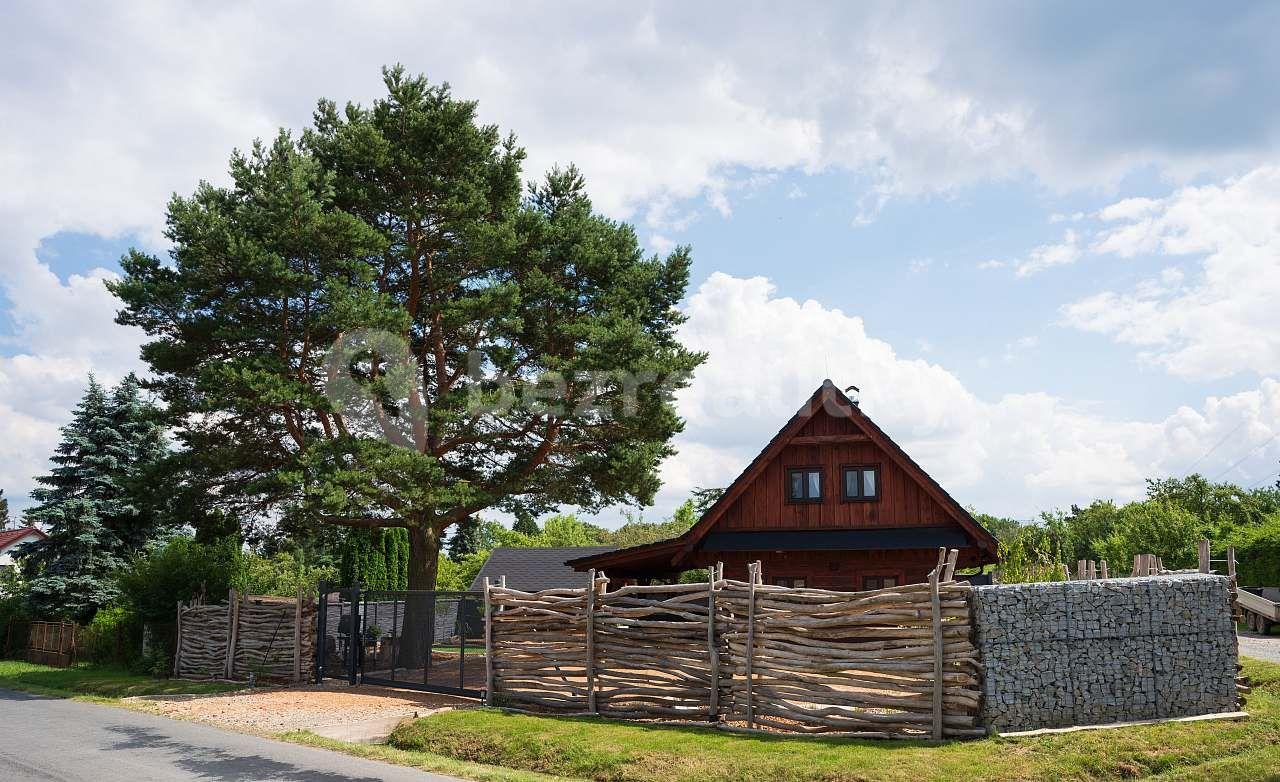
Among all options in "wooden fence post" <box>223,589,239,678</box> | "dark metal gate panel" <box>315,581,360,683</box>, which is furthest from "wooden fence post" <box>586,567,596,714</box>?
"wooden fence post" <box>223,589,239,678</box>

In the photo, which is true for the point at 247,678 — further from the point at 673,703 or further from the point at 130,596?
the point at 673,703

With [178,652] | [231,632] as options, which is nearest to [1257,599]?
[231,632]

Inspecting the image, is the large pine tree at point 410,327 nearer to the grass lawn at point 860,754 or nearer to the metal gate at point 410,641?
the metal gate at point 410,641

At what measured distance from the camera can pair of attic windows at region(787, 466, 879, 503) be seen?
2391 cm

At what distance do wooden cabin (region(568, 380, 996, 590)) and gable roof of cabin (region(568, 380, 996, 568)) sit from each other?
0.08ft

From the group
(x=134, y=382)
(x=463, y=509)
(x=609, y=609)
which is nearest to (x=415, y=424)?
(x=463, y=509)

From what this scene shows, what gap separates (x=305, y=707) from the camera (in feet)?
58.6

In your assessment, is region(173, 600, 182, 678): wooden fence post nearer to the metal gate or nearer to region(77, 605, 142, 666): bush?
region(77, 605, 142, 666): bush

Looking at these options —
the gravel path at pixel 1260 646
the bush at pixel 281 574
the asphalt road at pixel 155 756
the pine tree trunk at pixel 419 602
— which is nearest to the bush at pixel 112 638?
the pine tree trunk at pixel 419 602

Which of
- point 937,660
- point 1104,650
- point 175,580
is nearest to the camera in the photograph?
point 937,660

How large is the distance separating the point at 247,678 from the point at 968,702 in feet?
57.1

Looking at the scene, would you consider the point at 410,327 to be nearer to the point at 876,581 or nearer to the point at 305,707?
the point at 305,707

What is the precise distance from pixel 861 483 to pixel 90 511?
26311 mm

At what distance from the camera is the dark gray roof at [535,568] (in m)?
42.2
